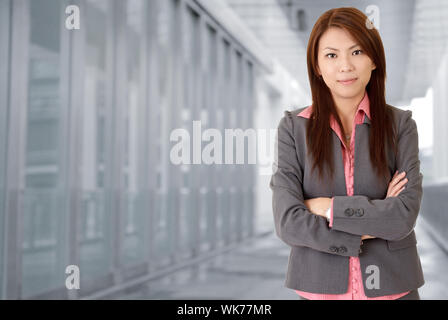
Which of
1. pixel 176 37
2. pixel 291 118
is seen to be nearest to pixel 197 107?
pixel 176 37

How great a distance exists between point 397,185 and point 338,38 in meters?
0.39

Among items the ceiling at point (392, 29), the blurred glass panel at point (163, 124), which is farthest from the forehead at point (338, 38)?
the blurred glass panel at point (163, 124)

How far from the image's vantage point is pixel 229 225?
26.7 feet

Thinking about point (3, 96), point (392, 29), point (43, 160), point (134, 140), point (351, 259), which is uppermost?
point (392, 29)

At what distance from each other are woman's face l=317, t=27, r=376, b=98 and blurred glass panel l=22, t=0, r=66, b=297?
2976mm

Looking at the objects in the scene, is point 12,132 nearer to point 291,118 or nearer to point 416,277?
point 291,118

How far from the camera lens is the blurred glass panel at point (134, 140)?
5.16 m

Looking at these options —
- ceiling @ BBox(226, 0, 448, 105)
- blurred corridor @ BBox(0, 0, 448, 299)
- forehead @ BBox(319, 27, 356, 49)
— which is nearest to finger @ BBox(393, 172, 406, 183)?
forehead @ BBox(319, 27, 356, 49)

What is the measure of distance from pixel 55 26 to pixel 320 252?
11.6 ft

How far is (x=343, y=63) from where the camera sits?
1163 mm

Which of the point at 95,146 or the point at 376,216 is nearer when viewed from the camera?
the point at 376,216

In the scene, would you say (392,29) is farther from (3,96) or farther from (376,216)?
(376,216)

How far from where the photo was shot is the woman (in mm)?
1142

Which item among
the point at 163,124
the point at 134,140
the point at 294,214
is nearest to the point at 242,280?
the point at 134,140
